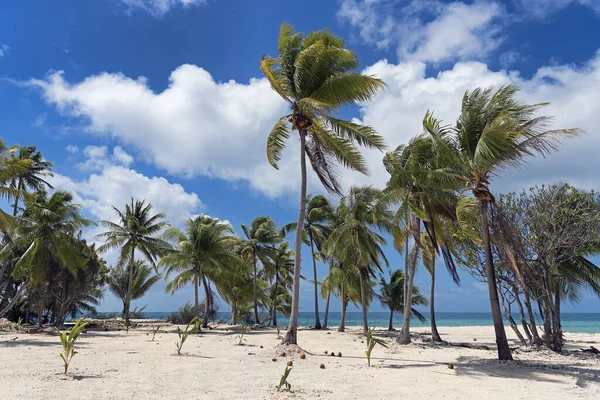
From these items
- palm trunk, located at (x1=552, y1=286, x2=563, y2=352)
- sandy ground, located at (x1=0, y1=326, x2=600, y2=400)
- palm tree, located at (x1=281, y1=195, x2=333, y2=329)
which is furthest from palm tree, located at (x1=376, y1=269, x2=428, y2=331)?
sandy ground, located at (x1=0, y1=326, x2=600, y2=400)

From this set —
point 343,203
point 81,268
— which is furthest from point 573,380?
point 81,268

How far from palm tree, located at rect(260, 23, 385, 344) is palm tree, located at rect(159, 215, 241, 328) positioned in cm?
1463

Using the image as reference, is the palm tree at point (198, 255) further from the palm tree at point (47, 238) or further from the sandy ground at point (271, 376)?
the sandy ground at point (271, 376)

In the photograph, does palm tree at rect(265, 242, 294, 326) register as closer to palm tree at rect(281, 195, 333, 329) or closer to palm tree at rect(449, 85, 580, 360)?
palm tree at rect(281, 195, 333, 329)

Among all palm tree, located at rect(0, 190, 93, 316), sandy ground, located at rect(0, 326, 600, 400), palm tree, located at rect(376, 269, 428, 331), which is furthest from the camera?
palm tree, located at rect(376, 269, 428, 331)

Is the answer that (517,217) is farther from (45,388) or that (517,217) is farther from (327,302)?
(327,302)

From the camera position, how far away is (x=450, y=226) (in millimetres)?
16125

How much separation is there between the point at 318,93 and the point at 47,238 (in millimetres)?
17176

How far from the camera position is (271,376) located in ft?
27.9

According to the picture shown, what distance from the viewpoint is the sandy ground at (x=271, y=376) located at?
687 centimetres

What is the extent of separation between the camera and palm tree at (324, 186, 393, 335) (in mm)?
21812

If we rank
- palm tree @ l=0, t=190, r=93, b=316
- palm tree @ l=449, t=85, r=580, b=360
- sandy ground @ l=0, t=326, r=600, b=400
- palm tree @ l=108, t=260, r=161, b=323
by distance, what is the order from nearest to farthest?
sandy ground @ l=0, t=326, r=600, b=400 < palm tree @ l=449, t=85, r=580, b=360 < palm tree @ l=0, t=190, r=93, b=316 < palm tree @ l=108, t=260, r=161, b=323

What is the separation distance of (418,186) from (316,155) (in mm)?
4069

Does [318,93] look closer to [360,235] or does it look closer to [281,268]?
[360,235]
